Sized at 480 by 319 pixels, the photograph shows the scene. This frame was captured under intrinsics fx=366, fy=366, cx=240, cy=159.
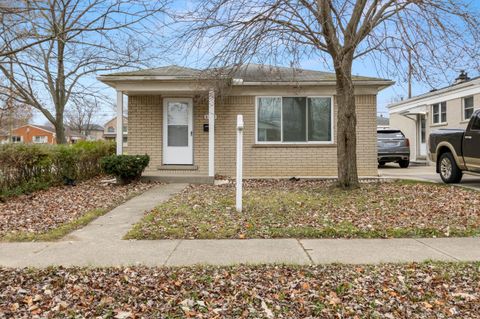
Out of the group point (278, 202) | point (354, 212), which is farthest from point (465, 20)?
point (278, 202)

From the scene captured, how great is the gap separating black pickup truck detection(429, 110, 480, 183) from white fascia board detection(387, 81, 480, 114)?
25.1 ft

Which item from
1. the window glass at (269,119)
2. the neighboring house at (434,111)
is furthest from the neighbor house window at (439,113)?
the window glass at (269,119)

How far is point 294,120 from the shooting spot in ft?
40.2

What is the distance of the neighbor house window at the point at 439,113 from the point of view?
62.6 ft

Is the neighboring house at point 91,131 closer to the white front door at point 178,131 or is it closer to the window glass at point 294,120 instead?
the white front door at point 178,131

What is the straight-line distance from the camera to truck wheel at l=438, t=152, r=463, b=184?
34.0 feet

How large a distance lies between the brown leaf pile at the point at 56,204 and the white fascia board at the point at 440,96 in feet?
49.5

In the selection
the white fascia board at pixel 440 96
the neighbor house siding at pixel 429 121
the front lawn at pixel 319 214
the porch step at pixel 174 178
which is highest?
the white fascia board at pixel 440 96

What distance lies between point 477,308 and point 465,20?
7001 mm

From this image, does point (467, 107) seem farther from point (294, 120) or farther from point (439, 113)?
point (294, 120)

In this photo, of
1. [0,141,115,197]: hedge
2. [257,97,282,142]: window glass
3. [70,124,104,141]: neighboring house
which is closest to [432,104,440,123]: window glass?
[257,97,282,142]: window glass

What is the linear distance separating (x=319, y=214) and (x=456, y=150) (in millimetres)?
5748

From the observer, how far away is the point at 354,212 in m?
6.86

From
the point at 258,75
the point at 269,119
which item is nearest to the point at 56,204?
the point at 269,119
